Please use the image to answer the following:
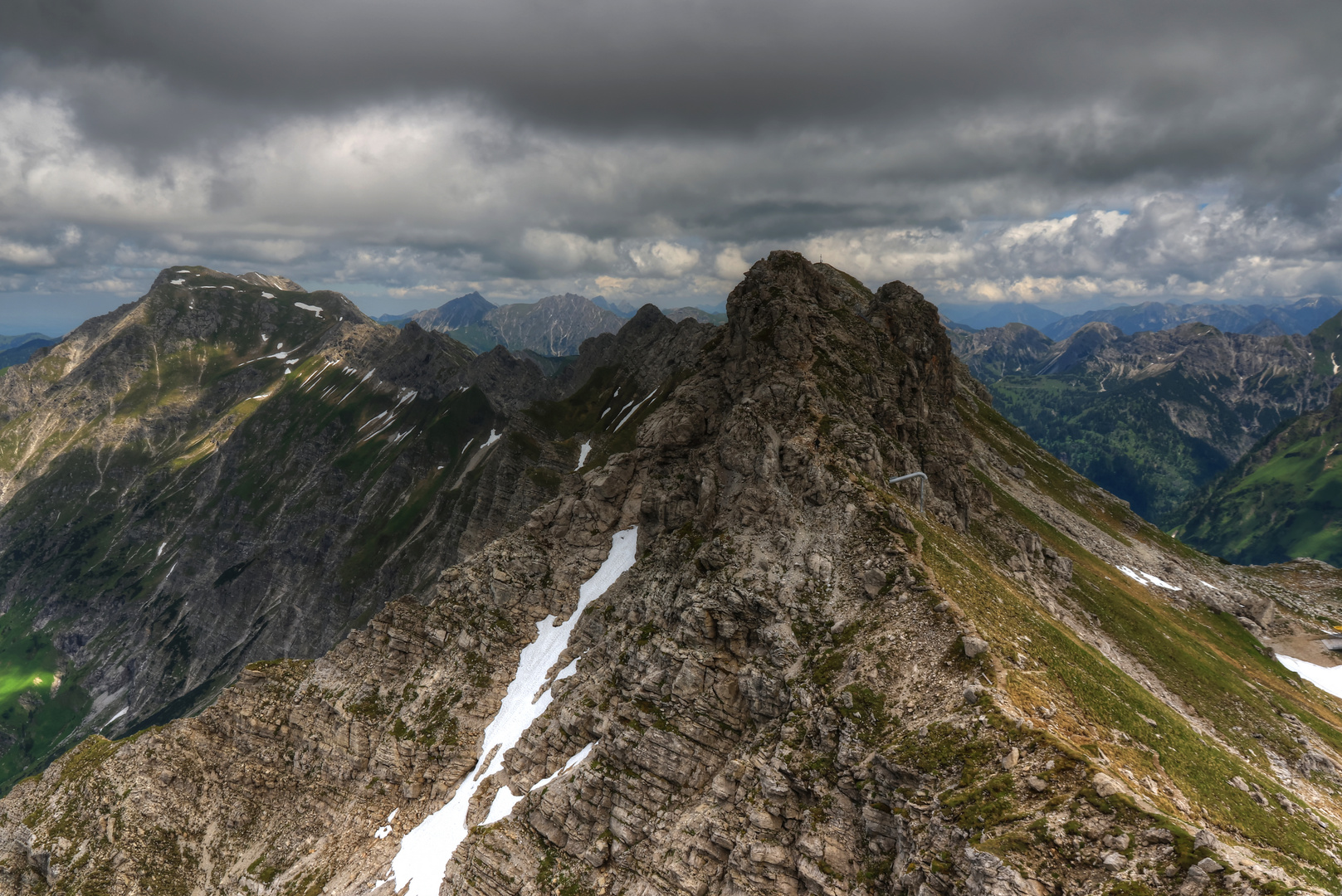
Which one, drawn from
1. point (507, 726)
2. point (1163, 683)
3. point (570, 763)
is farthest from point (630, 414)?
point (1163, 683)

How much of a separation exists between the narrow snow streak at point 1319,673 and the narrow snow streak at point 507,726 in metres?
88.7

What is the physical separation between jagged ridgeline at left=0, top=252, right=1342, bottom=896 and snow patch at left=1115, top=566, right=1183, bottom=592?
5.73ft

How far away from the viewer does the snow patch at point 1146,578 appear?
8981 centimetres

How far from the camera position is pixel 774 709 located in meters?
39.5

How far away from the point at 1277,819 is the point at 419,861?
6476 centimetres

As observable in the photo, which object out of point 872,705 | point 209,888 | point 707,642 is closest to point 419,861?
point 209,888

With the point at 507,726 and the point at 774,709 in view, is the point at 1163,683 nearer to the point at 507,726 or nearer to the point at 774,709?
the point at 774,709

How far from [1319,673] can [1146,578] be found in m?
20.5

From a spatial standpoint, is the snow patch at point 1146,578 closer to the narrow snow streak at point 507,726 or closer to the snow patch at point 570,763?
the narrow snow streak at point 507,726

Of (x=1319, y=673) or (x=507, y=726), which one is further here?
(x=1319, y=673)

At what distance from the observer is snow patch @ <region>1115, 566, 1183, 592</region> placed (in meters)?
89.8

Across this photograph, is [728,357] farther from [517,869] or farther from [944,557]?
[517,869]

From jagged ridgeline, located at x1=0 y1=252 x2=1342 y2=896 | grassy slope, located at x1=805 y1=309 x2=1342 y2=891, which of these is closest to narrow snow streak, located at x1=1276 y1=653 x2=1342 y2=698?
grassy slope, located at x1=805 y1=309 x2=1342 y2=891

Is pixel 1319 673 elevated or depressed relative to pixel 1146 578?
depressed
